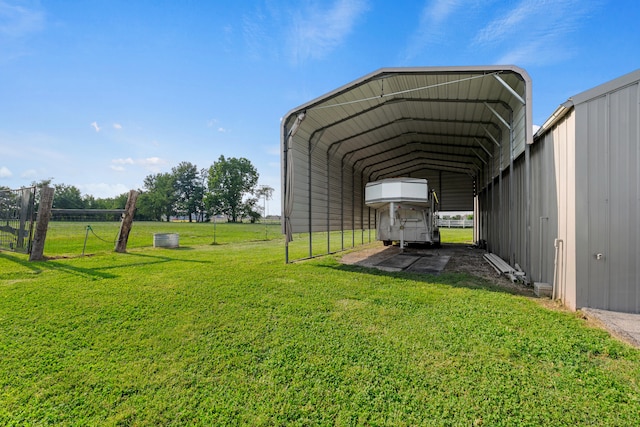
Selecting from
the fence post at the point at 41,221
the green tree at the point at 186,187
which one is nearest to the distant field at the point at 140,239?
the fence post at the point at 41,221

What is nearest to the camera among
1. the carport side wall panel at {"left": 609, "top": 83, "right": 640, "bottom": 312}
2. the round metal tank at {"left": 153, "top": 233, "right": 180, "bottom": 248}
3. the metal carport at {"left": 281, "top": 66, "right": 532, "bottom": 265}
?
the carport side wall panel at {"left": 609, "top": 83, "right": 640, "bottom": 312}

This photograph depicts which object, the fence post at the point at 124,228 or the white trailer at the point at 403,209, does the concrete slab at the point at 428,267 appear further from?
the fence post at the point at 124,228

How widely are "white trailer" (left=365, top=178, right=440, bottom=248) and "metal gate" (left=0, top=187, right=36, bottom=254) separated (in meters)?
10.7

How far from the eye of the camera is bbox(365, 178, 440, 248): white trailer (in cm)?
948

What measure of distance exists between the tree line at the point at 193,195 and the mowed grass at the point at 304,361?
55285 millimetres

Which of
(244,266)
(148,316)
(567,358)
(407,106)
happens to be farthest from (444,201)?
(148,316)

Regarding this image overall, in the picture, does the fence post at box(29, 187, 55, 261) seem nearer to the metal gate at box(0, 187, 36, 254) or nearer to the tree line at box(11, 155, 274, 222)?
the metal gate at box(0, 187, 36, 254)

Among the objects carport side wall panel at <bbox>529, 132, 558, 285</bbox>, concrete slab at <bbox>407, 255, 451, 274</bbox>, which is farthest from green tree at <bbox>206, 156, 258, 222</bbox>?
carport side wall panel at <bbox>529, 132, 558, 285</bbox>

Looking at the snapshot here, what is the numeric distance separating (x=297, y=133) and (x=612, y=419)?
7.83m

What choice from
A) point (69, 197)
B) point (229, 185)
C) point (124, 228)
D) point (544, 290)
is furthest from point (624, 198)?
point (69, 197)

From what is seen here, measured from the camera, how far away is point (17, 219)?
8.88 meters

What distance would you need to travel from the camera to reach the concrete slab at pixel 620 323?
2.95 metres

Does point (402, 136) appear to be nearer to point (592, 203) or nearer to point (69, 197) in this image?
point (592, 203)

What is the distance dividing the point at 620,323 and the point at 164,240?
13311 mm
